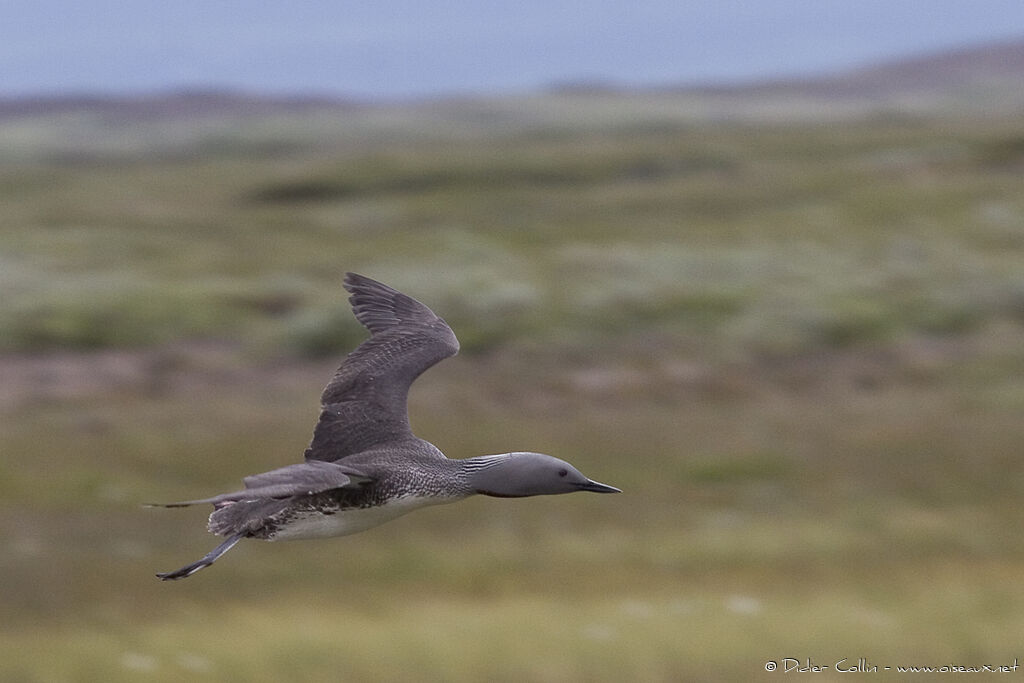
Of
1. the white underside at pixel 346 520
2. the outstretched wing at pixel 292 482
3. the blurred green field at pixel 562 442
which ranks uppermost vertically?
the outstretched wing at pixel 292 482

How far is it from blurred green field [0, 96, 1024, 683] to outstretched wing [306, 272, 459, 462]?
8.05 m

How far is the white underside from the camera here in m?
5.43

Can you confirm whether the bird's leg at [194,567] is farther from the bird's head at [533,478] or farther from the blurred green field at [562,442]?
the blurred green field at [562,442]

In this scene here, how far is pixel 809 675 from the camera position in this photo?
1505 cm

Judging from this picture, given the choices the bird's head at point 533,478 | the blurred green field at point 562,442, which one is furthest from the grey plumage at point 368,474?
the blurred green field at point 562,442

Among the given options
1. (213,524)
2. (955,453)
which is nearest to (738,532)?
(955,453)

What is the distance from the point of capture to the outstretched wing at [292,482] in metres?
4.77

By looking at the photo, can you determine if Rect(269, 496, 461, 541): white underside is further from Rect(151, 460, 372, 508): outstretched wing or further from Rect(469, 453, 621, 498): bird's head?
Rect(469, 453, 621, 498): bird's head

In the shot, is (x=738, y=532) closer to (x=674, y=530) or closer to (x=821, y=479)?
(x=674, y=530)

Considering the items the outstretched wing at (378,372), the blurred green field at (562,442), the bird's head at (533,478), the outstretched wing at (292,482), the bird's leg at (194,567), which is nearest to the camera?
the bird's leg at (194,567)

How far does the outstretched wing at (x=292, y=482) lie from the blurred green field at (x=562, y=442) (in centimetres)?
1020

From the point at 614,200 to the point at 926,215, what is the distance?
69.7ft

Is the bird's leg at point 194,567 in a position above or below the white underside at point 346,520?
above

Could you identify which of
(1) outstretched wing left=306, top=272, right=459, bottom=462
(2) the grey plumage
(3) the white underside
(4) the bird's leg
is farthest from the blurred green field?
(4) the bird's leg
